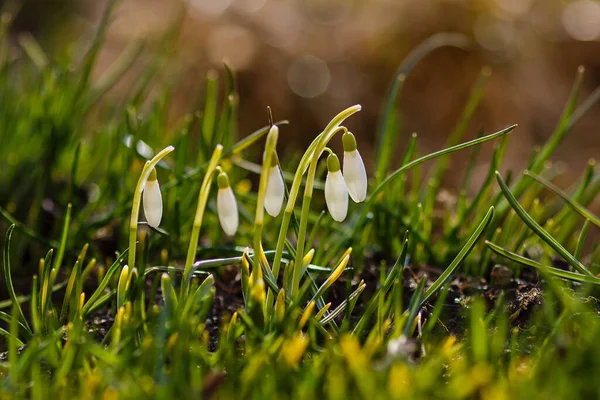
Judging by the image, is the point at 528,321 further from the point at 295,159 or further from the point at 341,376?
the point at 295,159

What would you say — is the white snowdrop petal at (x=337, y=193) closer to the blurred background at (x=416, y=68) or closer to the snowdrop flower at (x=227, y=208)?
the snowdrop flower at (x=227, y=208)

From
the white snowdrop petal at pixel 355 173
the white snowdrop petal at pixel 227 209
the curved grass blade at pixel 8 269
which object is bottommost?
the curved grass blade at pixel 8 269

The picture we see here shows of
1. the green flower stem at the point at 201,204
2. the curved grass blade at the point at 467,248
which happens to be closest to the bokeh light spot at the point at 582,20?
the curved grass blade at the point at 467,248

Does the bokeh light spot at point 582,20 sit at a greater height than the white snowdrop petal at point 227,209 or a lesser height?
lesser

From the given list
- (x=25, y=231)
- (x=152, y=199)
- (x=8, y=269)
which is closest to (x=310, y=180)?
(x=152, y=199)

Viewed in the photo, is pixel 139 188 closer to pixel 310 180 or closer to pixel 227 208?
pixel 227 208

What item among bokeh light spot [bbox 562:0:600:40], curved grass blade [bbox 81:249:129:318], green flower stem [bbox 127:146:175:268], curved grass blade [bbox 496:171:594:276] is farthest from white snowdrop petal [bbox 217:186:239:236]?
bokeh light spot [bbox 562:0:600:40]

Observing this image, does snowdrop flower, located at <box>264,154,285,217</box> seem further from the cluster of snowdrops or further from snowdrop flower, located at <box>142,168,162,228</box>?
snowdrop flower, located at <box>142,168,162,228</box>
